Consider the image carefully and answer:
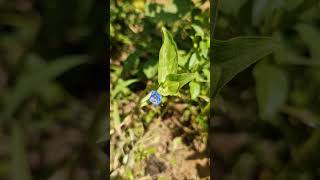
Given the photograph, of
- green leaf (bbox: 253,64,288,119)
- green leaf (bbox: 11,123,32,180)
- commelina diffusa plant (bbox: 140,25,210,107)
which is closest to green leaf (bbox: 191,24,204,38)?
commelina diffusa plant (bbox: 140,25,210,107)

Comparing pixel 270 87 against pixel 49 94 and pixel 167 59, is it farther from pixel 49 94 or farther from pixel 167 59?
pixel 49 94

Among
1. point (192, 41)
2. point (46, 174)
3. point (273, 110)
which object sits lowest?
point (46, 174)

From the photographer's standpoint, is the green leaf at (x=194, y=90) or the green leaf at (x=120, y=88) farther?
the green leaf at (x=120, y=88)

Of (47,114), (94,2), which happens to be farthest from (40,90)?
(94,2)

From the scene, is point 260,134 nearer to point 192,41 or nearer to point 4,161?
point 192,41

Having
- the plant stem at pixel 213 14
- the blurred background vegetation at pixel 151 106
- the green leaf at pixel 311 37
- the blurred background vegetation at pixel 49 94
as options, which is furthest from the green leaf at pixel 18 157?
the green leaf at pixel 311 37

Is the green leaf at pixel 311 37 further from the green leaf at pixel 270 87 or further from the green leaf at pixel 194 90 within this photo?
the green leaf at pixel 194 90

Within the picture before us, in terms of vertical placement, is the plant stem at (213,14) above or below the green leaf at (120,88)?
above
